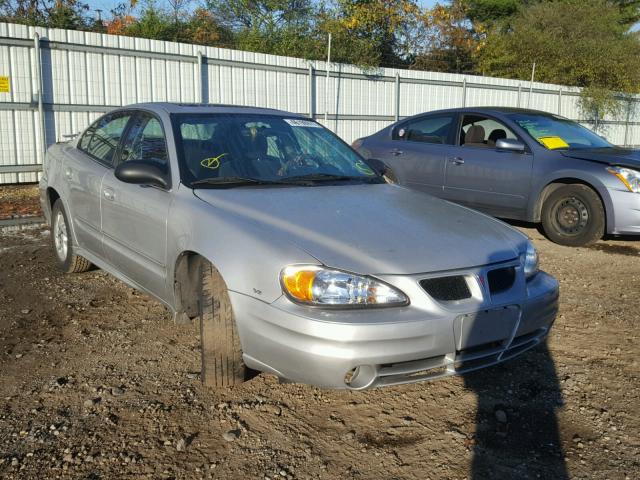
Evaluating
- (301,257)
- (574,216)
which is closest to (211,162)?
(301,257)

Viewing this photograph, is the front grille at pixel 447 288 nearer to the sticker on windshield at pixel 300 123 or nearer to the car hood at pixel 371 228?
the car hood at pixel 371 228

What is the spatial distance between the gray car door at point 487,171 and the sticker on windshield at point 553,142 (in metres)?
0.21

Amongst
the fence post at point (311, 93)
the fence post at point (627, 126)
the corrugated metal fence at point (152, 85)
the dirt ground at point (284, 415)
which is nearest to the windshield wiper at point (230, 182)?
the dirt ground at point (284, 415)

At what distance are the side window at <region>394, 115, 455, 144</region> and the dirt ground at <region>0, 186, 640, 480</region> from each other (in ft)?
13.0

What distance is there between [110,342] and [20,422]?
3.40 feet

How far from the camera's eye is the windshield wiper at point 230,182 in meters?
3.57

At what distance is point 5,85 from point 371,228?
8.43 metres

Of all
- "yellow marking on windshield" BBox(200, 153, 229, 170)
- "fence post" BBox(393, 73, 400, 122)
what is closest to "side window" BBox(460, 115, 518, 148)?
"yellow marking on windshield" BBox(200, 153, 229, 170)

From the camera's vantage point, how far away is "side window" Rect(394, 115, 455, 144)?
25.6 feet

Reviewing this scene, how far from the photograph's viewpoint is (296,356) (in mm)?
2682

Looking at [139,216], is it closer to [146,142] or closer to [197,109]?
[146,142]

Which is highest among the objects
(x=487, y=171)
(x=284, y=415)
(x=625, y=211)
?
(x=487, y=171)

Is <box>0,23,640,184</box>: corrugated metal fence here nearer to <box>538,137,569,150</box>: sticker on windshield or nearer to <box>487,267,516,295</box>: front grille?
<box>487,267,516,295</box>: front grille

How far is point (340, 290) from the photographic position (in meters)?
2.69
